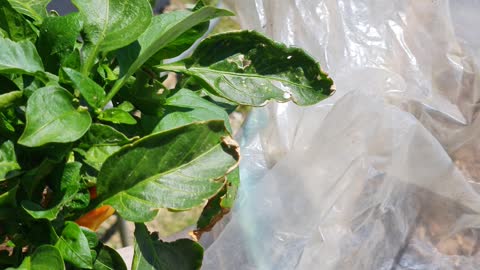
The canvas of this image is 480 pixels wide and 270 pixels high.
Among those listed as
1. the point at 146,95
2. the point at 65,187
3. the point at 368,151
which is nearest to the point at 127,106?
the point at 146,95

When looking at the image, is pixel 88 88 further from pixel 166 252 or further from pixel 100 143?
pixel 166 252

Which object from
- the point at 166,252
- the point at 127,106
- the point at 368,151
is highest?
the point at 127,106

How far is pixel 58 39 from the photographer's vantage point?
2.22 ft

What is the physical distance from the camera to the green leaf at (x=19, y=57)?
62 centimetres

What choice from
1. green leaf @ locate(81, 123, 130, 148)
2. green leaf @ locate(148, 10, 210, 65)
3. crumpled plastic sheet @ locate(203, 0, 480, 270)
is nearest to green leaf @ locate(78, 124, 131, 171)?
green leaf @ locate(81, 123, 130, 148)

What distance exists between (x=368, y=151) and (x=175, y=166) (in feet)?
1.93

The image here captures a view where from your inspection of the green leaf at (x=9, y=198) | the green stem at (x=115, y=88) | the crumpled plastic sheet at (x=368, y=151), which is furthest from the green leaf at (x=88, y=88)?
the crumpled plastic sheet at (x=368, y=151)

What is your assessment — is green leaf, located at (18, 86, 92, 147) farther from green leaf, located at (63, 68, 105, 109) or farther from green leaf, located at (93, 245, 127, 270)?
green leaf, located at (93, 245, 127, 270)

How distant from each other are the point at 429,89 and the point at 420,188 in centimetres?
19

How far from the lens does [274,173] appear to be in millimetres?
1148

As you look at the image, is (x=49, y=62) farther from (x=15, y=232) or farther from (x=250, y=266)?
(x=250, y=266)

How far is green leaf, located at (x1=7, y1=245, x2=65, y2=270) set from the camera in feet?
1.99

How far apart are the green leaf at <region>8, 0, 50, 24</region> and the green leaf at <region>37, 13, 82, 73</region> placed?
2.2 inches

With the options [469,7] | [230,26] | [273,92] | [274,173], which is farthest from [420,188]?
[230,26]
